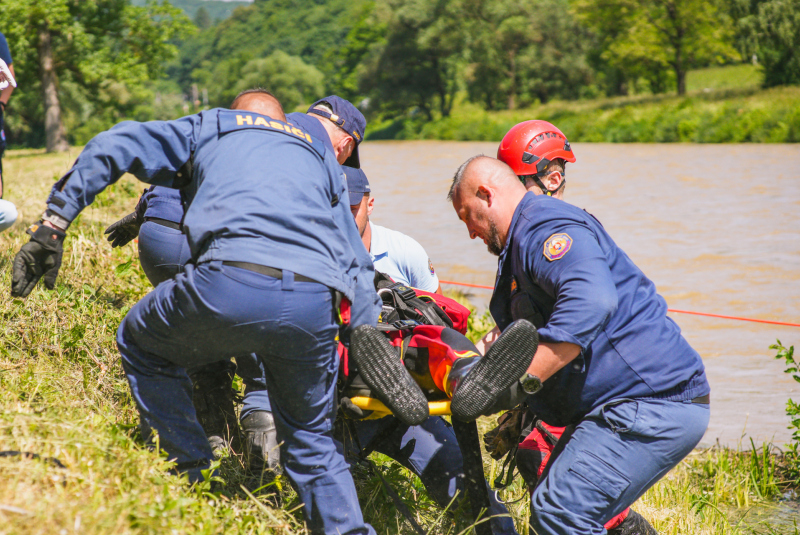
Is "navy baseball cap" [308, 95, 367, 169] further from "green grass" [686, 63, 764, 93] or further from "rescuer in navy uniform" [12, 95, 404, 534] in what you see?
"green grass" [686, 63, 764, 93]

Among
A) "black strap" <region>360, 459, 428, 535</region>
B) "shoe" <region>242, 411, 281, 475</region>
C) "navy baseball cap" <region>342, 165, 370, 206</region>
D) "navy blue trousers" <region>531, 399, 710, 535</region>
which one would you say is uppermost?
"navy baseball cap" <region>342, 165, 370, 206</region>

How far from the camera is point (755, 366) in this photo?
6.66m

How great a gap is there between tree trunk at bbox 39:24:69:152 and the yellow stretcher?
28.2m

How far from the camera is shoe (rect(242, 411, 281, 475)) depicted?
3.29 m

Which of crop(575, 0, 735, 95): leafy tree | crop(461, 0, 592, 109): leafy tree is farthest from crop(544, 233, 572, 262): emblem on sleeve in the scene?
crop(461, 0, 592, 109): leafy tree

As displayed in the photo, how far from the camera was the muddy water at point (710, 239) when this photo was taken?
6.34 metres

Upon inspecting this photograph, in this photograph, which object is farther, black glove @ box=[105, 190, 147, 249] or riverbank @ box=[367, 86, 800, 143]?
riverbank @ box=[367, 86, 800, 143]

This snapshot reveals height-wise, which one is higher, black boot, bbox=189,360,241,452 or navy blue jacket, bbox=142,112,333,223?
navy blue jacket, bbox=142,112,333,223

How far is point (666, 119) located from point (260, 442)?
34.5m

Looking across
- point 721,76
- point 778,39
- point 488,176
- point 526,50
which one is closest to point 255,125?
Result: point 488,176

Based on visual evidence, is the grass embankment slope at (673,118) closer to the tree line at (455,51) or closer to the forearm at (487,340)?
the tree line at (455,51)

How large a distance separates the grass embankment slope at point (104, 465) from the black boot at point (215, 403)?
304mm

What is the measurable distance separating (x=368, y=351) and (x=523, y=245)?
0.68 m

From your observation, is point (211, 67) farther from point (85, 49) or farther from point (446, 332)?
point (446, 332)
